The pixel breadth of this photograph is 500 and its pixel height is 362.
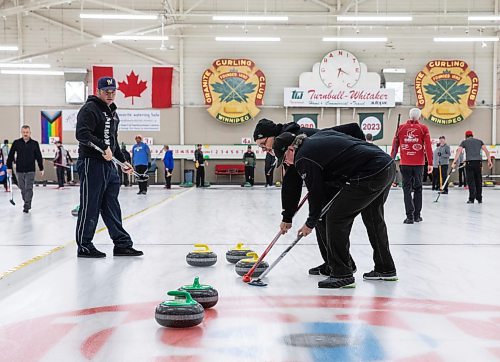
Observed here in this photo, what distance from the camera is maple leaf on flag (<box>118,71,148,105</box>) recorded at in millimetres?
24250

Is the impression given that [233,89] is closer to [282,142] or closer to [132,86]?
[132,86]

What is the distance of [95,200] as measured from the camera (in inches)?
230

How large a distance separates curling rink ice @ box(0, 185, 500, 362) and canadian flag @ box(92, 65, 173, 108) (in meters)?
17.3

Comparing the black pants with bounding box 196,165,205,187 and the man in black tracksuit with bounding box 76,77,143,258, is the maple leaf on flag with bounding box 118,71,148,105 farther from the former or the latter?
the man in black tracksuit with bounding box 76,77,143,258

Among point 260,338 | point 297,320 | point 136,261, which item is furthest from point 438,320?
point 136,261

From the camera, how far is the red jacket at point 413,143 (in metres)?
9.01

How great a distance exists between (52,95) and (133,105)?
9.87 ft

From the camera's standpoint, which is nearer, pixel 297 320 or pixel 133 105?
pixel 297 320

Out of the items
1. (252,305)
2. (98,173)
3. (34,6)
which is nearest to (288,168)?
(252,305)

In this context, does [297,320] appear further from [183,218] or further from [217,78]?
[217,78]

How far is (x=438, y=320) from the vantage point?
3520 mm

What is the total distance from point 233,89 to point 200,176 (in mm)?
3766

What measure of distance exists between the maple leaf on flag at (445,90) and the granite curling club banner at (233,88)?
6.21m

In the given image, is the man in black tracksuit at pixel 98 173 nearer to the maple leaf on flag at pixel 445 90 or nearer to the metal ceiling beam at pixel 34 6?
the metal ceiling beam at pixel 34 6
